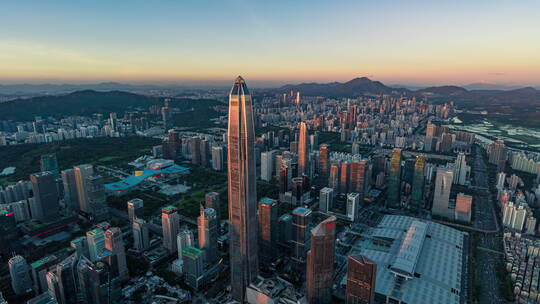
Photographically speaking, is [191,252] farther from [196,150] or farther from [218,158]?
[196,150]

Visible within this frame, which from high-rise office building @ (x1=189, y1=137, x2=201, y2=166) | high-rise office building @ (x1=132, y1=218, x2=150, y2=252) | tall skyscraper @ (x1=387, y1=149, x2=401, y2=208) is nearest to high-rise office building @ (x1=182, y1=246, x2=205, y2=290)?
high-rise office building @ (x1=132, y1=218, x2=150, y2=252)

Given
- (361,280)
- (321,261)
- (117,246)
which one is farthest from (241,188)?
(117,246)

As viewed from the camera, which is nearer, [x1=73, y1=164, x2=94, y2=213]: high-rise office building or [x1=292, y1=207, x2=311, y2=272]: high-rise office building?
[x1=292, y1=207, x2=311, y2=272]: high-rise office building

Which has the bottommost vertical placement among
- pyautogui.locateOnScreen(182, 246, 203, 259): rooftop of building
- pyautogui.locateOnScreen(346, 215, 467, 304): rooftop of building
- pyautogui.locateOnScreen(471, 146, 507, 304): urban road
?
pyautogui.locateOnScreen(471, 146, 507, 304): urban road

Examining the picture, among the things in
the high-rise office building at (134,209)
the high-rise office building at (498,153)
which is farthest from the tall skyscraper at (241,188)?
the high-rise office building at (498,153)

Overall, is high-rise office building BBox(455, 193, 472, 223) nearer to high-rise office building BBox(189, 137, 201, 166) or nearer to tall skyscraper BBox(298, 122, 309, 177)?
tall skyscraper BBox(298, 122, 309, 177)

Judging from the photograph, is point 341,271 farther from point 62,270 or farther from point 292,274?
point 62,270
